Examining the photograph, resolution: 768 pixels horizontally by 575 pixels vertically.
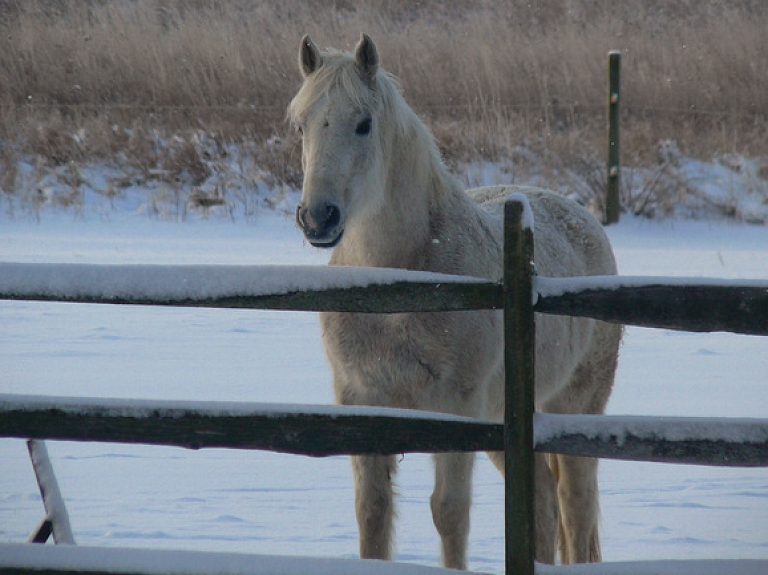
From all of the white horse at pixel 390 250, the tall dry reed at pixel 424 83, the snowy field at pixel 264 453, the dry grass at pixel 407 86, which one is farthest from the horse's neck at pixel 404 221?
the dry grass at pixel 407 86

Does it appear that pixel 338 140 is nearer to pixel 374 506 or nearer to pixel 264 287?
pixel 264 287

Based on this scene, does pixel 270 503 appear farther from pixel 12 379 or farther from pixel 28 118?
pixel 28 118

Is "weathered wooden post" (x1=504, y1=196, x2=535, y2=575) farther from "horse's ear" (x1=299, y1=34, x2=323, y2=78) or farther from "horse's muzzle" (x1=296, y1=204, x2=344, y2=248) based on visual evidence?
"horse's ear" (x1=299, y1=34, x2=323, y2=78)

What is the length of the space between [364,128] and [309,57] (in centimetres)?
40

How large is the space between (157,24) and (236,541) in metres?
13.3

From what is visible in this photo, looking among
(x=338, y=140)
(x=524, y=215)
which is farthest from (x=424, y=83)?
(x=524, y=215)

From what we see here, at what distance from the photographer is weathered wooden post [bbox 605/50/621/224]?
10477 millimetres

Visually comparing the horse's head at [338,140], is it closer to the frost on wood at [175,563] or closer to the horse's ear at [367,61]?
the horse's ear at [367,61]

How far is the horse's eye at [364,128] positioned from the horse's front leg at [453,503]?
3.86ft

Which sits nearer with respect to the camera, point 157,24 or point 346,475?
point 346,475

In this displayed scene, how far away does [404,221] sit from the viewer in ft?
10.8

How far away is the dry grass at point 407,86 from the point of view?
39.2 ft

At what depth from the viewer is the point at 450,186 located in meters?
3.53

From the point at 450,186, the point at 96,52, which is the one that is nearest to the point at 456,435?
the point at 450,186
